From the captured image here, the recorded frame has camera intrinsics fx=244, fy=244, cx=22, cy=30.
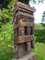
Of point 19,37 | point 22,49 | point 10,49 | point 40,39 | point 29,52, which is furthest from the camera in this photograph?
point 40,39

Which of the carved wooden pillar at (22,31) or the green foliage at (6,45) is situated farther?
the green foliage at (6,45)

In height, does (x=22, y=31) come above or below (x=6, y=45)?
above

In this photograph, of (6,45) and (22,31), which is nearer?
(22,31)

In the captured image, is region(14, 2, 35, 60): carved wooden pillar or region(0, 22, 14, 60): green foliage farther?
region(0, 22, 14, 60): green foliage

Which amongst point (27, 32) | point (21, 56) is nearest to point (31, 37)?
point (27, 32)

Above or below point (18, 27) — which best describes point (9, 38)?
below

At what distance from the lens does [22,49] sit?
5008mm

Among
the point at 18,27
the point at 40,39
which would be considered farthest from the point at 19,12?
the point at 40,39

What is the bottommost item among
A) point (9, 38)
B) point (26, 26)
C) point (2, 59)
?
point (2, 59)

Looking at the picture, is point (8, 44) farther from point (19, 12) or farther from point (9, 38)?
point (19, 12)

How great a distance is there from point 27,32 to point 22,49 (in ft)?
1.38

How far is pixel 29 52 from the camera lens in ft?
17.9

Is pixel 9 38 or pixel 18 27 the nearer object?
pixel 18 27

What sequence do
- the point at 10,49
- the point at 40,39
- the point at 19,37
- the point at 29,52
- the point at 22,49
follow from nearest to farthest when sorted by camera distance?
the point at 19,37 → the point at 22,49 → the point at 29,52 → the point at 10,49 → the point at 40,39
